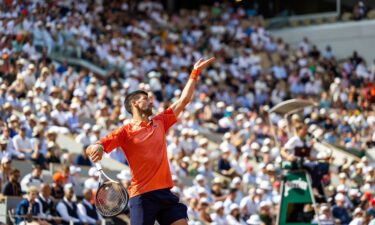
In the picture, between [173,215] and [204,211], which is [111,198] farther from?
[204,211]

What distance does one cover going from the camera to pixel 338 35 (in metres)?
36.7

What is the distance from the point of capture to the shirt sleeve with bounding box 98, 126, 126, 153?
1155 centimetres

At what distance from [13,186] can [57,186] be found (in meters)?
0.97

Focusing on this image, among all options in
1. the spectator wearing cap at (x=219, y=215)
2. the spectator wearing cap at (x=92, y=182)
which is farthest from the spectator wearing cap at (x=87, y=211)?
the spectator wearing cap at (x=219, y=215)

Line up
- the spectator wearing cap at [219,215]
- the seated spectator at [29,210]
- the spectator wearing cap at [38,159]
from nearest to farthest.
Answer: the seated spectator at [29,210] → the spectator wearing cap at [219,215] → the spectator wearing cap at [38,159]

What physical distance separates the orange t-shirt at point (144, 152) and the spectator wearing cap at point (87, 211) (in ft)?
23.3

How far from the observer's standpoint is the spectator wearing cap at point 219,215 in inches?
803

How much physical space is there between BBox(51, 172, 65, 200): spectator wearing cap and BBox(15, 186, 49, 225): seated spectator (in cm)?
135

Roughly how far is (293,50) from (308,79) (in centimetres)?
269

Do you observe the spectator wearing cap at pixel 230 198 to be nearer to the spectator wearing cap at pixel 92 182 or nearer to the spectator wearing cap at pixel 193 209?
the spectator wearing cap at pixel 193 209

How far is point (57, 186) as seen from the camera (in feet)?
62.7

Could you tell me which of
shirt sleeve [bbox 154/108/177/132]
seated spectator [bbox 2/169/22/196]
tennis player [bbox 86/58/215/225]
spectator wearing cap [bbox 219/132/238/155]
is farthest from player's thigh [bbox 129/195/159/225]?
spectator wearing cap [bbox 219/132/238/155]

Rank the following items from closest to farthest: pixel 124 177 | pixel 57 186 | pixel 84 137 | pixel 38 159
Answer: pixel 57 186, pixel 124 177, pixel 38 159, pixel 84 137

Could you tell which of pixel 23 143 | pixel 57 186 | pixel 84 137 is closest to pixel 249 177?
pixel 84 137
